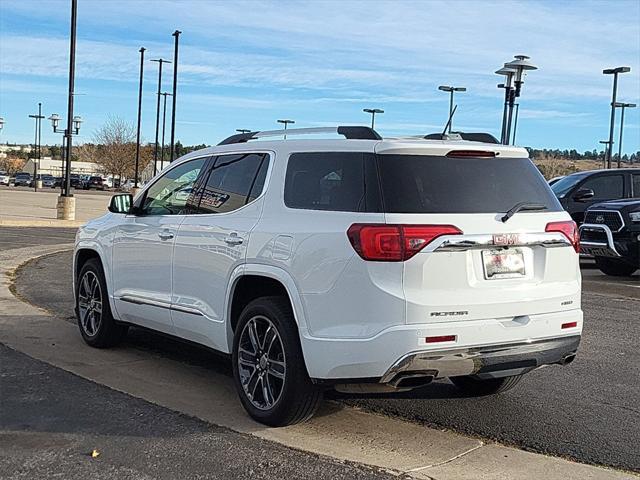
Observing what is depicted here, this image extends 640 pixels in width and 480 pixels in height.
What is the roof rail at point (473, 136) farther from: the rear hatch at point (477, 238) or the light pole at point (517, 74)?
the light pole at point (517, 74)

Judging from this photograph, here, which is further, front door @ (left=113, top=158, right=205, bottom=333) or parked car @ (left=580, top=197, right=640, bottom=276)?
parked car @ (left=580, top=197, right=640, bottom=276)

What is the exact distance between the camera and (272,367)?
5.04m

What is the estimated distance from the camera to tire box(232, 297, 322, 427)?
482cm

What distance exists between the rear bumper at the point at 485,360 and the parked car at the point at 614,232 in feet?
29.3

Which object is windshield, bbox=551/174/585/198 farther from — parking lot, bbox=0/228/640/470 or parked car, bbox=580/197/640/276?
parking lot, bbox=0/228/640/470

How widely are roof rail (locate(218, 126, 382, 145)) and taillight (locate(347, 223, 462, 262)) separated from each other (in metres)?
0.76

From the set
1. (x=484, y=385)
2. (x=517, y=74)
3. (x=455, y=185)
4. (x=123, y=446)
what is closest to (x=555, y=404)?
(x=484, y=385)

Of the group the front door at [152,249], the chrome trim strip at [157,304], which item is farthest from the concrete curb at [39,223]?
the chrome trim strip at [157,304]

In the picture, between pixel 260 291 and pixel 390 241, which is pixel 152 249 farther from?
pixel 390 241

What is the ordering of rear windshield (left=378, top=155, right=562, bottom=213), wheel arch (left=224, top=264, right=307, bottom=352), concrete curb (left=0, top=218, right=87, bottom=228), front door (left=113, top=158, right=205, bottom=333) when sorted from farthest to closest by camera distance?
concrete curb (left=0, top=218, right=87, bottom=228) → front door (left=113, top=158, right=205, bottom=333) → wheel arch (left=224, top=264, right=307, bottom=352) → rear windshield (left=378, top=155, right=562, bottom=213)

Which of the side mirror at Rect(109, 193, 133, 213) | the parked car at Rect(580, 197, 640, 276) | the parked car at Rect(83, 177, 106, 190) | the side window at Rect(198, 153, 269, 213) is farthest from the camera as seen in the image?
the parked car at Rect(83, 177, 106, 190)

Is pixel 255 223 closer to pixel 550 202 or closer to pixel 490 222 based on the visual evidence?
pixel 490 222

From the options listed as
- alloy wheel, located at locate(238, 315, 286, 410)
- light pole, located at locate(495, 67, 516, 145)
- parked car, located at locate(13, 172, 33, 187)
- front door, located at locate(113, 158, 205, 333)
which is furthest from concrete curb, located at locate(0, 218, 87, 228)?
parked car, located at locate(13, 172, 33, 187)

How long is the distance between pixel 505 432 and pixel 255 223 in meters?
2.09
